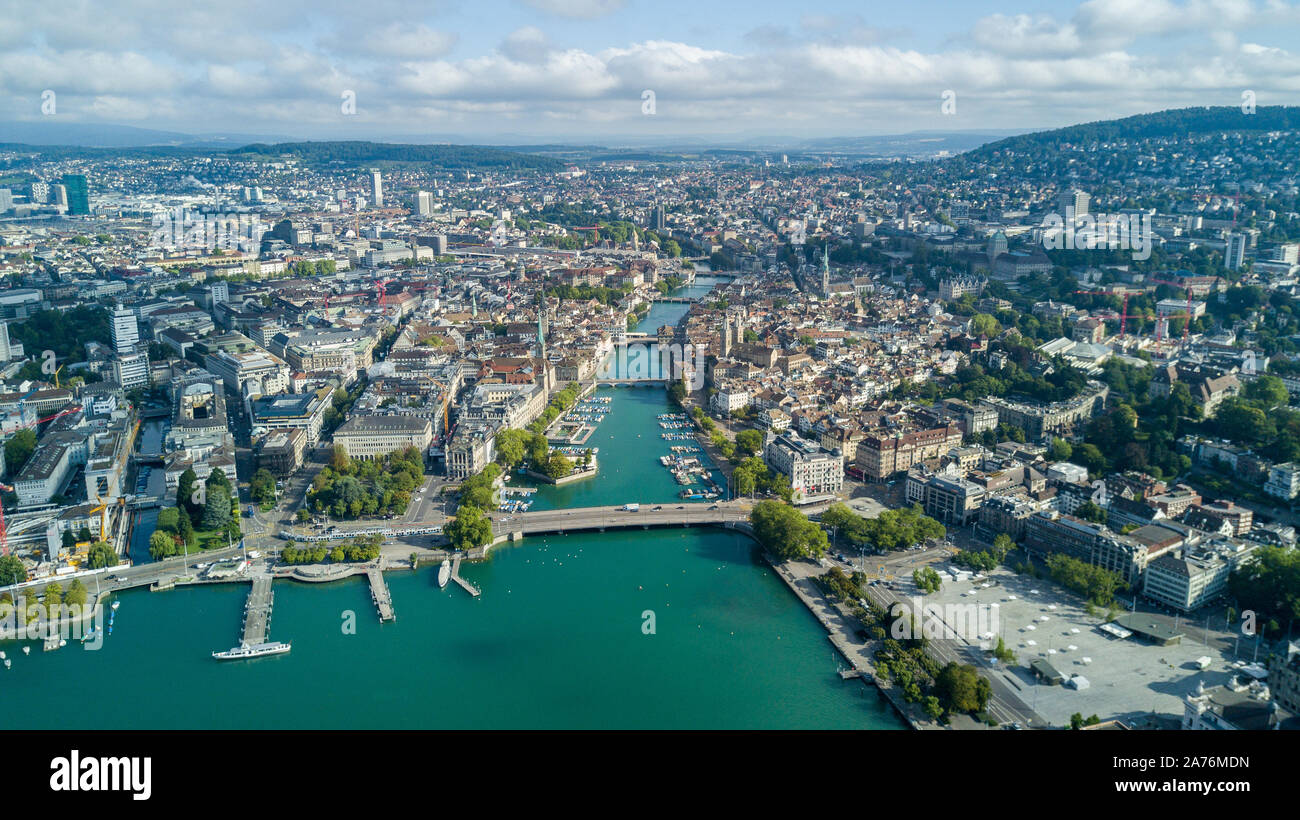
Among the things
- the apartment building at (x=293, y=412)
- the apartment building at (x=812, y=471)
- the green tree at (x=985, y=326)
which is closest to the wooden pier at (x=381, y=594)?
the apartment building at (x=293, y=412)

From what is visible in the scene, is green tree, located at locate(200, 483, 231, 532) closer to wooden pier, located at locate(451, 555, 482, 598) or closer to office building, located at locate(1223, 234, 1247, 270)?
wooden pier, located at locate(451, 555, 482, 598)

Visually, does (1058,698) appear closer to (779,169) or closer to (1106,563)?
(1106,563)

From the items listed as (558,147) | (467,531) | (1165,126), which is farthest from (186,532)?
(558,147)

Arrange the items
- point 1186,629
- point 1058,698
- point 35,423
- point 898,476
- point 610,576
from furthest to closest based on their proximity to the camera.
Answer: point 35,423, point 898,476, point 610,576, point 1186,629, point 1058,698

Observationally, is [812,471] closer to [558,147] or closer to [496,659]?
[496,659]

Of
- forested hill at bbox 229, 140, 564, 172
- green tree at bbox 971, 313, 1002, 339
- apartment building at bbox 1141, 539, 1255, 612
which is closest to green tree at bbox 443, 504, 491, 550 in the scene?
apartment building at bbox 1141, 539, 1255, 612

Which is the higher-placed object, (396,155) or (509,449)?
(396,155)
